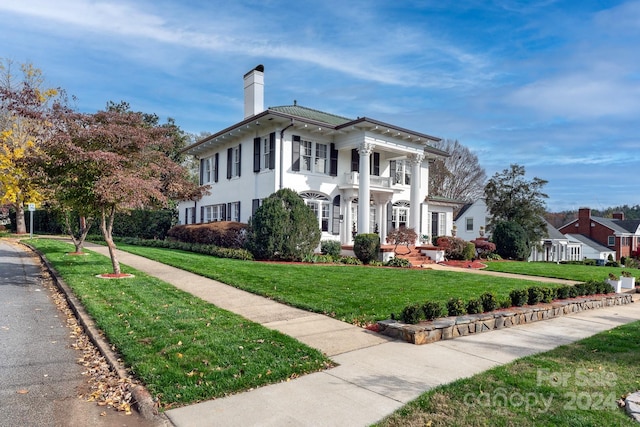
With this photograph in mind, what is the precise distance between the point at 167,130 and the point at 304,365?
9050 mm

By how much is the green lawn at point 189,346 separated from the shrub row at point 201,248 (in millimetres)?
7541

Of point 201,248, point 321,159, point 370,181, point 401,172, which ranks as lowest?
point 201,248

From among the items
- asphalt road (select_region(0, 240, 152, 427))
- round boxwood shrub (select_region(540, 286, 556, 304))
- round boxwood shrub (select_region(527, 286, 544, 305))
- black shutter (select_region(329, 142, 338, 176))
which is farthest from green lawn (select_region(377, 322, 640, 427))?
black shutter (select_region(329, 142, 338, 176))

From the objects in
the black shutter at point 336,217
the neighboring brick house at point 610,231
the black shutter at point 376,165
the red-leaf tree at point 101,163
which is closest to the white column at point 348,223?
the black shutter at point 336,217

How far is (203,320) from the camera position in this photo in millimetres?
6961

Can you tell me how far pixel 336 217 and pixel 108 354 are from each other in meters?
15.8

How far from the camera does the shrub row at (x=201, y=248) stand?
54.5 ft

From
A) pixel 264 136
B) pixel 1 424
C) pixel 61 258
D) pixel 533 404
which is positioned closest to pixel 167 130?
pixel 61 258

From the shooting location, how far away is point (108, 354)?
18.0 feet

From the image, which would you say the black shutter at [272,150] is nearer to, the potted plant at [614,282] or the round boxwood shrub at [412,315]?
the round boxwood shrub at [412,315]

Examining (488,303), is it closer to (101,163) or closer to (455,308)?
(455,308)

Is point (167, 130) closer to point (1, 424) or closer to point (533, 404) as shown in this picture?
point (1, 424)

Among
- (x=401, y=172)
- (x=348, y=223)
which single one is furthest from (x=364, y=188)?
(x=401, y=172)

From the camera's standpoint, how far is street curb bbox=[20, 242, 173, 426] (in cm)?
397
